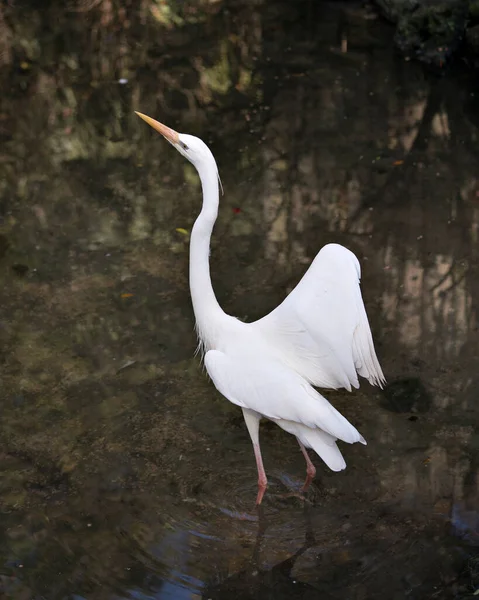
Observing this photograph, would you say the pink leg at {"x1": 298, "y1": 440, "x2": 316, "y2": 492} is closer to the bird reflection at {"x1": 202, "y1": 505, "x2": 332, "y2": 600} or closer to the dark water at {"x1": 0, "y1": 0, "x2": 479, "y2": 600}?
the dark water at {"x1": 0, "y1": 0, "x2": 479, "y2": 600}

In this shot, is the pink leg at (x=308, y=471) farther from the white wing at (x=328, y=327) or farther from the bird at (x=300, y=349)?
the white wing at (x=328, y=327)

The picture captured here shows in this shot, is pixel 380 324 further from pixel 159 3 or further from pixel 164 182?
pixel 159 3

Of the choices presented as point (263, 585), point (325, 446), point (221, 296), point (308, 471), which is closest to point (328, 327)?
point (325, 446)

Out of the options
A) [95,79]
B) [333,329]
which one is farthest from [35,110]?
[333,329]

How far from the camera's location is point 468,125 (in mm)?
8539

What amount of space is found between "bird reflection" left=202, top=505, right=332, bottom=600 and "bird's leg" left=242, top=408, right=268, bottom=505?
0.32 m

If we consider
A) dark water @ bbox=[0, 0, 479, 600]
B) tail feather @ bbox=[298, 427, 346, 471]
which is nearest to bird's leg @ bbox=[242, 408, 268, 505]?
dark water @ bbox=[0, 0, 479, 600]

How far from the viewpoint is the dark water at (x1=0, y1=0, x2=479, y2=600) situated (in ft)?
14.6

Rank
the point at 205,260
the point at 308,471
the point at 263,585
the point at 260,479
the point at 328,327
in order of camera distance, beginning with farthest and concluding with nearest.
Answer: the point at 308,471
the point at 260,479
the point at 205,260
the point at 263,585
the point at 328,327

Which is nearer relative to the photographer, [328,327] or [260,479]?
[328,327]

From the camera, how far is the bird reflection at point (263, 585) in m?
4.22

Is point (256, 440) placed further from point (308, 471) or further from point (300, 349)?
point (300, 349)

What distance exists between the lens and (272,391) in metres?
4.25

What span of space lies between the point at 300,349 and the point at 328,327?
0.24 m
